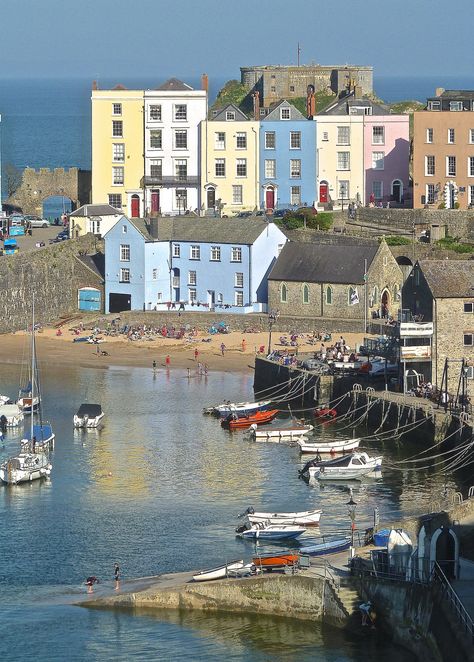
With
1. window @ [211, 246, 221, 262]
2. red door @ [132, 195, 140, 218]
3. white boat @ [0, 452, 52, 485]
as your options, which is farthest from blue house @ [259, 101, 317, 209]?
white boat @ [0, 452, 52, 485]

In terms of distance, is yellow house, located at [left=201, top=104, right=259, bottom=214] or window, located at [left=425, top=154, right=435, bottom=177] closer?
window, located at [left=425, top=154, right=435, bottom=177]

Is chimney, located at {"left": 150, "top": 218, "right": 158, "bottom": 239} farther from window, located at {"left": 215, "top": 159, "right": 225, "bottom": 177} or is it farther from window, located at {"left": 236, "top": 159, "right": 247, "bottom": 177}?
window, located at {"left": 236, "top": 159, "right": 247, "bottom": 177}

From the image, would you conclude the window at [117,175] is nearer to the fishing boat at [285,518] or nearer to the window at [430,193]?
the window at [430,193]

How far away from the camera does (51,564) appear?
4966 cm

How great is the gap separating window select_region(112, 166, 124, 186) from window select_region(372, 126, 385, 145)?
13609 mm

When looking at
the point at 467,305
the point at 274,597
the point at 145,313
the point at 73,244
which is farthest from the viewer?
the point at 73,244

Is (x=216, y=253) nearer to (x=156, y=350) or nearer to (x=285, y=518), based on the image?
(x=156, y=350)

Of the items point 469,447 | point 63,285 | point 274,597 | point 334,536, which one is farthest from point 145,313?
point 274,597

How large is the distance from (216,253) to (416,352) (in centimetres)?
2310

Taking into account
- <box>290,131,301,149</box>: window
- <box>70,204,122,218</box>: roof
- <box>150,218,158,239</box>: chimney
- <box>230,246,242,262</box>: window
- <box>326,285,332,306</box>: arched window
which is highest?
<box>290,131,301,149</box>: window

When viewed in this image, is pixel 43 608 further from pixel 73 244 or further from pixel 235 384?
pixel 73 244

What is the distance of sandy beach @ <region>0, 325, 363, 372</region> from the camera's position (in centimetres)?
7981

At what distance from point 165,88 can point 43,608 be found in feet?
180

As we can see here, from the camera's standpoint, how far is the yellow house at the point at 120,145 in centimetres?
9631
